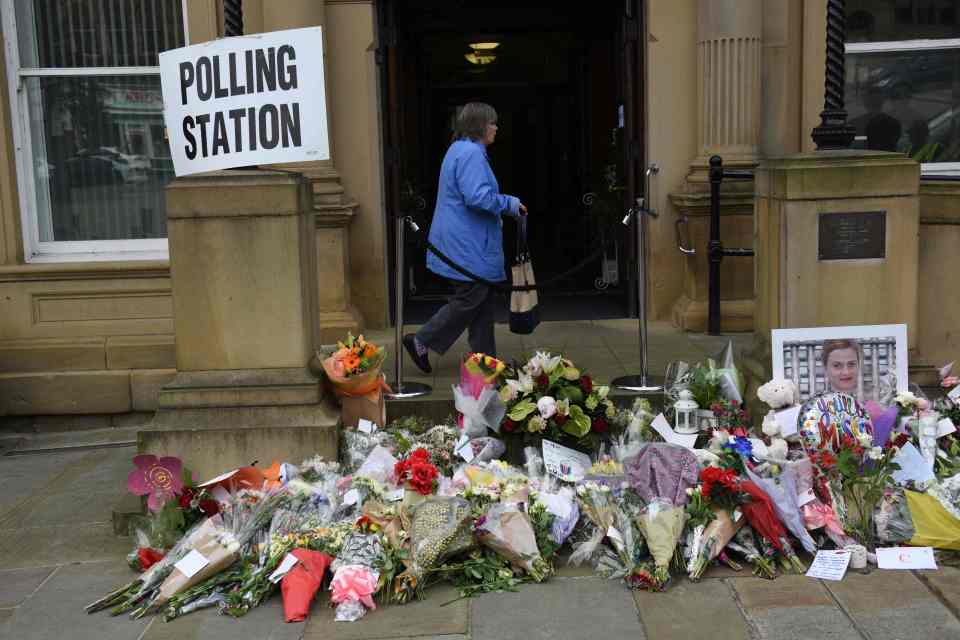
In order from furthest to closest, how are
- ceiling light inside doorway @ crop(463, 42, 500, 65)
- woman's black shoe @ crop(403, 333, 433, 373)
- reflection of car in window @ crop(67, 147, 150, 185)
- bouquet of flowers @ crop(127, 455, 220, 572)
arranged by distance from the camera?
ceiling light inside doorway @ crop(463, 42, 500, 65) → reflection of car in window @ crop(67, 147, 150, 185) → woman's black shoe @ crop(403, 333, 433, 373) → bouquet of flowers @ crop(127, 455, 220, 572)

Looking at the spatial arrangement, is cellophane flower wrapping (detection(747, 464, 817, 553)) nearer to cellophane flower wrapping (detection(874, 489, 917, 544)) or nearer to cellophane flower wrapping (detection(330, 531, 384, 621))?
cellophane flower wrapping (detection(874, 489, 917, 544))

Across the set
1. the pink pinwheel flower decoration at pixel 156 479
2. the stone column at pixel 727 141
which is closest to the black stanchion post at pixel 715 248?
the stone column at pixel 727 141

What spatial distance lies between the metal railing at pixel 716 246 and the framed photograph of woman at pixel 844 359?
206 centimetres

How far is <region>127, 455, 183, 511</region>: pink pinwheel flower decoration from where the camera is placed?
498cm

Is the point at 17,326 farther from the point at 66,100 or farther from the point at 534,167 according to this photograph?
the point at 534,167

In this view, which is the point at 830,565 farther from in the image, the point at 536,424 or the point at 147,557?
the point at 147,557

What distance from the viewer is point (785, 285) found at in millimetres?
5559

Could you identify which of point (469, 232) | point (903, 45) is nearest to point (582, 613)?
point (469, 232)

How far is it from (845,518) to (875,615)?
0.67 m

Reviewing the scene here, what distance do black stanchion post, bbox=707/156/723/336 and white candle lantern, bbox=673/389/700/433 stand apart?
7.35 feet

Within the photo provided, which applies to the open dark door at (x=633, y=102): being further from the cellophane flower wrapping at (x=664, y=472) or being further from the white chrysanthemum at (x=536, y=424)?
the cellophane flower wrapping at (x=664, y=472)

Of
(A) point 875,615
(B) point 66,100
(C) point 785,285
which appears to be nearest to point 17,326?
(B) point 66,100

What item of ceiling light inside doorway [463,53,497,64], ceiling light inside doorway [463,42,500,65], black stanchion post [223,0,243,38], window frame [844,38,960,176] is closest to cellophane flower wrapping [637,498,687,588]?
black stanchion post [223,0,243,38]

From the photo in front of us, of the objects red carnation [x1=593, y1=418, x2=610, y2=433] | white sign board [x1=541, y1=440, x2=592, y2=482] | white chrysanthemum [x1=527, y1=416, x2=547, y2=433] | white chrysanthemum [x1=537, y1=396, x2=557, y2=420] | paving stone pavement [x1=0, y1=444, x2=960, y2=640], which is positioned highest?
white chrysanthemum [x1=537, y1=396, x2=557, y2=420]
